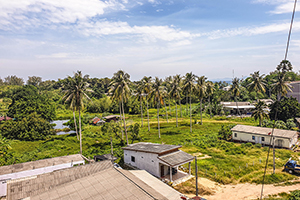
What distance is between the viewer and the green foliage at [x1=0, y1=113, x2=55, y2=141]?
47594 millimetres

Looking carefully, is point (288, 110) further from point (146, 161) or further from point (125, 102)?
point (146, 161)

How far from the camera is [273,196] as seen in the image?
19234 millimetres

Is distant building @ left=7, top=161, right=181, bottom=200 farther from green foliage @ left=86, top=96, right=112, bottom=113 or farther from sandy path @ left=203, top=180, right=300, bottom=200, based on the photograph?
green foliage @ left=86, top=96, right=112, bottom=113

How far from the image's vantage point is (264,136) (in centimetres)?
3759

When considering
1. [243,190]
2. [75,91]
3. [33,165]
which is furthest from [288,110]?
[33,165]

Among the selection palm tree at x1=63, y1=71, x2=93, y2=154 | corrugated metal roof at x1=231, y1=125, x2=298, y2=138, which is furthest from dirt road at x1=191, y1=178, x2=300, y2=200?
palm tree at x1=63, y1=71, x2=93, y2=154

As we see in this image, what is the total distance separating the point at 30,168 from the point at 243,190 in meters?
24.2

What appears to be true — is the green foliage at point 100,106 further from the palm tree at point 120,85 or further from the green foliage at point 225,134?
the green foliage at point 225,134

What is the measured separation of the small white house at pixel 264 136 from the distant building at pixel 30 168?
31.7 m

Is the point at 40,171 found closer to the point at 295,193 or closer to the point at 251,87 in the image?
the point at 295,193

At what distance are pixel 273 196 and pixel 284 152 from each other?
1660cm

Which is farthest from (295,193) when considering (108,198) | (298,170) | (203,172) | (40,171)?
(40,171)

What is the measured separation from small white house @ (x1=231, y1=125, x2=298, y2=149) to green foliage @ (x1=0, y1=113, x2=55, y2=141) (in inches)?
1801

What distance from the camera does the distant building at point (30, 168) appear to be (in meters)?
21.3
